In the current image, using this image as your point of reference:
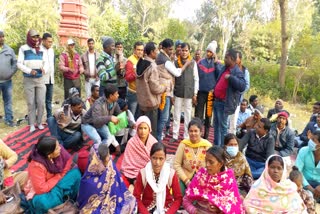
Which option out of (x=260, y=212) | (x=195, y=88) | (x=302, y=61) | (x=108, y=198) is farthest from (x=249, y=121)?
(x=302, y=61)

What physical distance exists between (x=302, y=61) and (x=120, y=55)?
956 centimetres

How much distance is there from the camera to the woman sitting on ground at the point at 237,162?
3592 millimetres

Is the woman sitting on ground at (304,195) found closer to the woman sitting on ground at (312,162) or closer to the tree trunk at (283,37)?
the woman sitting on ground at (312,162)

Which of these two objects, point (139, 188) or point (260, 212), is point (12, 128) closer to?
point (139, 188)

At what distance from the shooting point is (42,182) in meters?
2.84

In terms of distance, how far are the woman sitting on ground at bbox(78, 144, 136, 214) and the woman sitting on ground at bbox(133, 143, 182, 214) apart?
0.22 metres

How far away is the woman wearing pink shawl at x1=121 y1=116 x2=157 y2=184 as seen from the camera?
368 cm

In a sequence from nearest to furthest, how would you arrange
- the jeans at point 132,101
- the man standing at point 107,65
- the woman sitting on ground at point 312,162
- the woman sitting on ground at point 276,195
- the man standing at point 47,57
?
1. the woman sitting on ground at point 276,195
2. the woman sitting on ground at point 312,162
3. the jeans at point 132,101
4. the man standing at point 107,65
5. the man standing at point 47,57

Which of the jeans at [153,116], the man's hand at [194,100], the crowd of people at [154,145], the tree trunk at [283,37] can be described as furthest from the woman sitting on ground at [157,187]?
the tree trunk at [283,37]

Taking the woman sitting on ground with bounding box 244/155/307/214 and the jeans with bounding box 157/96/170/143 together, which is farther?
the jeans with bounding box 157/96/170/143

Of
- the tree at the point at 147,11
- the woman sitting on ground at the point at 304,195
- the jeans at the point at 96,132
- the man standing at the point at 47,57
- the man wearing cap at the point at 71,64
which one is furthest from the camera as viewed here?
the tree at the point at 147,11

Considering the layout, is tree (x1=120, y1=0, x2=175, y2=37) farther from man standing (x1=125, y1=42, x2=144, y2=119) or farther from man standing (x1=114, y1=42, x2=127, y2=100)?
man standing (x1=125, y1=42, x2=144, y2=119)

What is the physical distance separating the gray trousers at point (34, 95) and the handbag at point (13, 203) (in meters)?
2.63

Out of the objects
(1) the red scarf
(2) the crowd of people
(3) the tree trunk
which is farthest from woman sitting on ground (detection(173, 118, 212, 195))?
(3) the tree trunk
